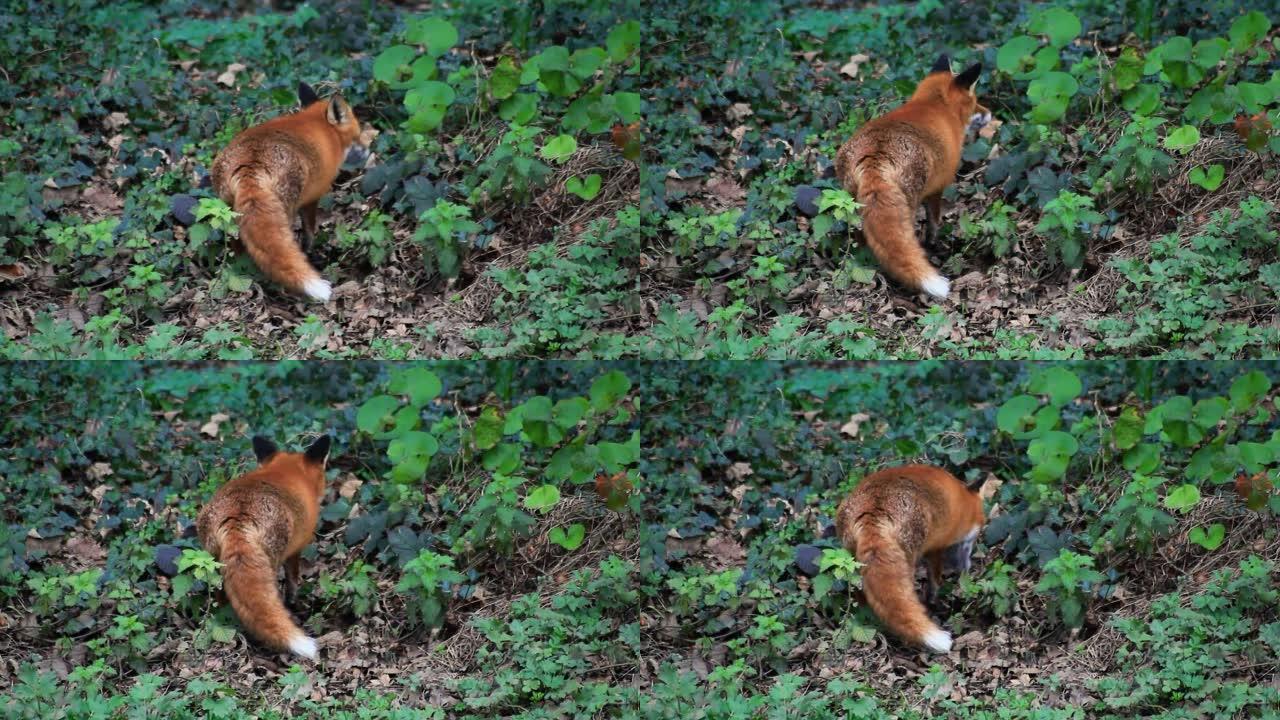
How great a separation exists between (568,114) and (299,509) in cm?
208

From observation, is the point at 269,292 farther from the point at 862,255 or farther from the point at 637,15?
the point at 862,255

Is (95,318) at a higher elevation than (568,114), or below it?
below

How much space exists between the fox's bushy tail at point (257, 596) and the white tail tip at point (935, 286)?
119 inches

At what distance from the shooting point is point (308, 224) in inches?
221

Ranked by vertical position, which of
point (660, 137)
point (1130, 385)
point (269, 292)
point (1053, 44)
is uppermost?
point (1053, 44)

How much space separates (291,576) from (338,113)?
2.02m

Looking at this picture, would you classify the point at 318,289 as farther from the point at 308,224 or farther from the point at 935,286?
the point at 935,286

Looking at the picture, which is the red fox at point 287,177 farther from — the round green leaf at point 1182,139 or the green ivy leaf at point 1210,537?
the green ivy leaf at point 1210,537

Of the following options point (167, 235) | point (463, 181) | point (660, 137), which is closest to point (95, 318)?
point (167, 235)

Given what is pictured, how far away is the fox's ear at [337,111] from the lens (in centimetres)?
564

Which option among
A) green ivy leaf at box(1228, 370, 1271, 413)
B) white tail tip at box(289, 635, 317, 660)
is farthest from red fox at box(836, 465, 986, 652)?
green ivy leaf at box(1228, 370, 1271, 413)

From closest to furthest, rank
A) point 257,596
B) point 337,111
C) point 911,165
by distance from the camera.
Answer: point 257,596 < point 911,165 < point 337,111

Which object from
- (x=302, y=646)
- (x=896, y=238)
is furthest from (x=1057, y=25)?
(x=302, y=646)

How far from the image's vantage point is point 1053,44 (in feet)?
18.6
